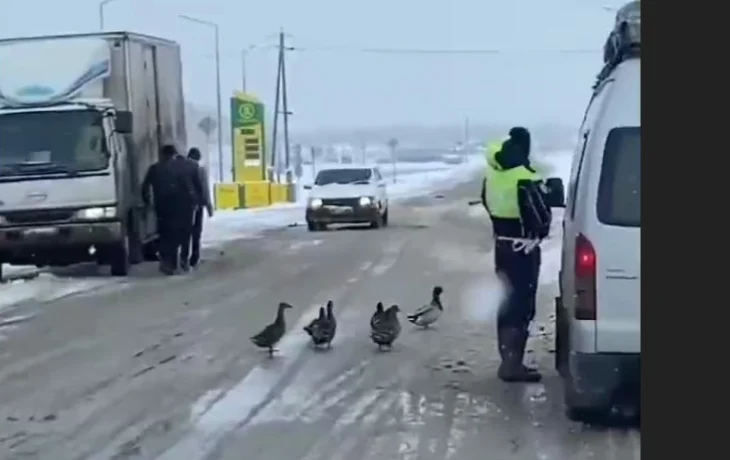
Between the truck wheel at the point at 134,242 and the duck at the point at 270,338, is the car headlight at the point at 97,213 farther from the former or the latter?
the duck at the point at 270,338

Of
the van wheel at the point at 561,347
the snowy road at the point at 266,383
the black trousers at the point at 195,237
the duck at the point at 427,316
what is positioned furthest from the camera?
the black trousers at the point at 195,237

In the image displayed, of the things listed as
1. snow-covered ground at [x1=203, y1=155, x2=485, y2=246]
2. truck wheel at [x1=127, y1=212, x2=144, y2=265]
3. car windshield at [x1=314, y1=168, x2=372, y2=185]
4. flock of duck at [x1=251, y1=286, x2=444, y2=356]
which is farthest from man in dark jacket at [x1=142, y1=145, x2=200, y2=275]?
car windshield at [x1=314, y1=168, x2=372, y2=185]

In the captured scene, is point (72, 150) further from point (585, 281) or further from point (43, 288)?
point (585, 281)

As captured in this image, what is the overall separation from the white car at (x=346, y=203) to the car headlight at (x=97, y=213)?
516 inches

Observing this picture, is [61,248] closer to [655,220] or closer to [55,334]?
[55,334]

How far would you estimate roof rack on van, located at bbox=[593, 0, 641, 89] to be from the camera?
7.73 metres

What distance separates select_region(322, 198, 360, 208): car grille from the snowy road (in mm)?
13202

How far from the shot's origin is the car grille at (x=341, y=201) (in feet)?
108

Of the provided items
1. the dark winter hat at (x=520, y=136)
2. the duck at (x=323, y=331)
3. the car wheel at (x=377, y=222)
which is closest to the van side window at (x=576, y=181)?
the dark winter hat at (x=520, y=136)

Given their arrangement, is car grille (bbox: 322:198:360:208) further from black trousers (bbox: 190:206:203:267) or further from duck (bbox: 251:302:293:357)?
duck (bbox: 251:302:293:357)

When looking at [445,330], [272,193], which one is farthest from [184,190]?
[272,193]

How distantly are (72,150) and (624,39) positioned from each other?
13.5 meters

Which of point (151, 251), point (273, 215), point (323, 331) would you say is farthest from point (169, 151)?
A: point (273, 215)

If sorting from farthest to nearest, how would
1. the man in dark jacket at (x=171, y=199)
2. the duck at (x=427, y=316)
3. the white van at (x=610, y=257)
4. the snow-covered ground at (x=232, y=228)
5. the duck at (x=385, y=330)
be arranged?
the man in dark jacket at (x=171, y=199) → the snow-covered ground at (x=232, y=228) → the duck at (x=427, y=316) → the duck at (x=385, y=330) → the white van at (x=610, y=257)
